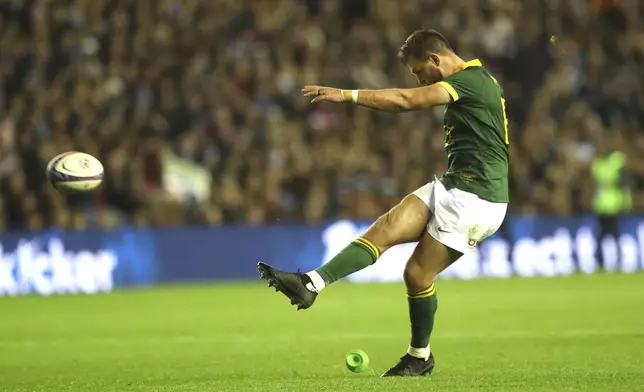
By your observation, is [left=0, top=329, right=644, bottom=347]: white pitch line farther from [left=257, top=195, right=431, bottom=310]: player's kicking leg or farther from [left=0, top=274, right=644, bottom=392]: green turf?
[left=257, top=195, right=431, bottom=310]: player's kicking leg

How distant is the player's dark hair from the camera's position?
8.43 metres

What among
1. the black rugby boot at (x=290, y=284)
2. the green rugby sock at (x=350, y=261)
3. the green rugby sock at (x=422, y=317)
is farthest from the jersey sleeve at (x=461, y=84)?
the black rugby boot at (x=290, y=284)

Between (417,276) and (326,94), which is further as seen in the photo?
(417,276)

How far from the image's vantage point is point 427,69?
849 centimetres

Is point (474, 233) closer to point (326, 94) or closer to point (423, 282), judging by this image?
point (423, 282)

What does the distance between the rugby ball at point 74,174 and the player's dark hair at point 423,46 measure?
2.90m

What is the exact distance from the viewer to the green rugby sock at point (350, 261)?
823cm

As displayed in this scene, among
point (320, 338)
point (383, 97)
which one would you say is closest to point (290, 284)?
point (383, 97)

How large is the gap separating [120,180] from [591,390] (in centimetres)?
1248

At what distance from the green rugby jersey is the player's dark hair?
0.69 ft

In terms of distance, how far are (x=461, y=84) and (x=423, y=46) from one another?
384mm

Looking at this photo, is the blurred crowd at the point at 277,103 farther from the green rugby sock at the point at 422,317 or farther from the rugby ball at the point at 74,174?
the green rugby sock at the point at 422,317

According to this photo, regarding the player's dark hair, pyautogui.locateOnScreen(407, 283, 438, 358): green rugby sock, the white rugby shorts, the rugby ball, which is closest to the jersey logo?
the white rugby shorts

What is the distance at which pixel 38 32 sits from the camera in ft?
67.8
